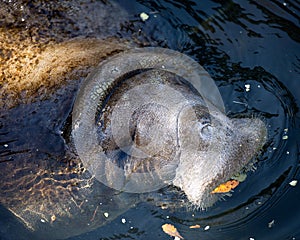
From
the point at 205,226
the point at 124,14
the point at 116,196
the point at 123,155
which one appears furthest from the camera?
the point at 124,14

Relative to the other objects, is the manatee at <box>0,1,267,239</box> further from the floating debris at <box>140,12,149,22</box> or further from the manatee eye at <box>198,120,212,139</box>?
the floating debris at <box>140,12,149,22</box>

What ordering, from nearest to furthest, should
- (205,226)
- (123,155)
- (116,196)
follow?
(123,155), (116,196), (205,226)

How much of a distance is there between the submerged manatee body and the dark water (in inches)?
23.1

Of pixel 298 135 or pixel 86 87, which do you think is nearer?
pixel 86 87

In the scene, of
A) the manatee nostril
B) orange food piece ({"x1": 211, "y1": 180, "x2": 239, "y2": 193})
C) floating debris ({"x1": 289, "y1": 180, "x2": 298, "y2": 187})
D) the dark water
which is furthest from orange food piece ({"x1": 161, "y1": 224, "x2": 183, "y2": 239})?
the manatee nostril

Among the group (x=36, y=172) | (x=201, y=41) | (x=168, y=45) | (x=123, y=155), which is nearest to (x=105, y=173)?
(x=123, y=155)

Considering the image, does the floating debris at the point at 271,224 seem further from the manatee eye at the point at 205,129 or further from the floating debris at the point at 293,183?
the manatee eye at the point at 205,129

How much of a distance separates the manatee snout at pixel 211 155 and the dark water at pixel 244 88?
855 mm

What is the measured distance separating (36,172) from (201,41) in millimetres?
2166

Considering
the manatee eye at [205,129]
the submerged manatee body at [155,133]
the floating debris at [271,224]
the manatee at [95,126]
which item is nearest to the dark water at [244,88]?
the floating debris at [271,224]

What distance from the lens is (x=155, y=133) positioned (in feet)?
12.7

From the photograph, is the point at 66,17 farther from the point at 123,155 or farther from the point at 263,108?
the point at 263,108

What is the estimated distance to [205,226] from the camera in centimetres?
492

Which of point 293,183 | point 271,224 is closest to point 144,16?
point 293,183
